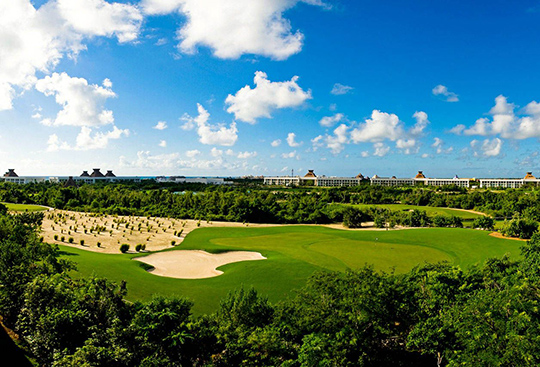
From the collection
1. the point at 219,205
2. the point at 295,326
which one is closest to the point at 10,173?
the point at 219,205

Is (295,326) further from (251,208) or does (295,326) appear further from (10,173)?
(10,173)

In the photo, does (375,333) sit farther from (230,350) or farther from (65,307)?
(65,307)

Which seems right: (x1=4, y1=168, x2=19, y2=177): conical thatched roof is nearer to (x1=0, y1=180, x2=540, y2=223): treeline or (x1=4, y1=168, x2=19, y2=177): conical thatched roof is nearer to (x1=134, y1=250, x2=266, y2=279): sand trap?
(x1=0, y1=180, x2=540, y2=223): treeline

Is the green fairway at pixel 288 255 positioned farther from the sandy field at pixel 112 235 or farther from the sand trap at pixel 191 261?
the sandy field at pixel 112 235

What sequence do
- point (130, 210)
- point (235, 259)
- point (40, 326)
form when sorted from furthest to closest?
point (130, 210), point (235, 259), point (40, 326)

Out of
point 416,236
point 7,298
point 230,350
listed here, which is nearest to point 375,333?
point 230,350

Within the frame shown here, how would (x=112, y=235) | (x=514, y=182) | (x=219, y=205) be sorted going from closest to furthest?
1. (x=112, y=235)
2. (x=219, y=205)
3. (x=514, y=182)

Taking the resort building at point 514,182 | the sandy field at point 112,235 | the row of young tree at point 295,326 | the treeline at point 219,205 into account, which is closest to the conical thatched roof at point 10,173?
the treeline at point 219,205
